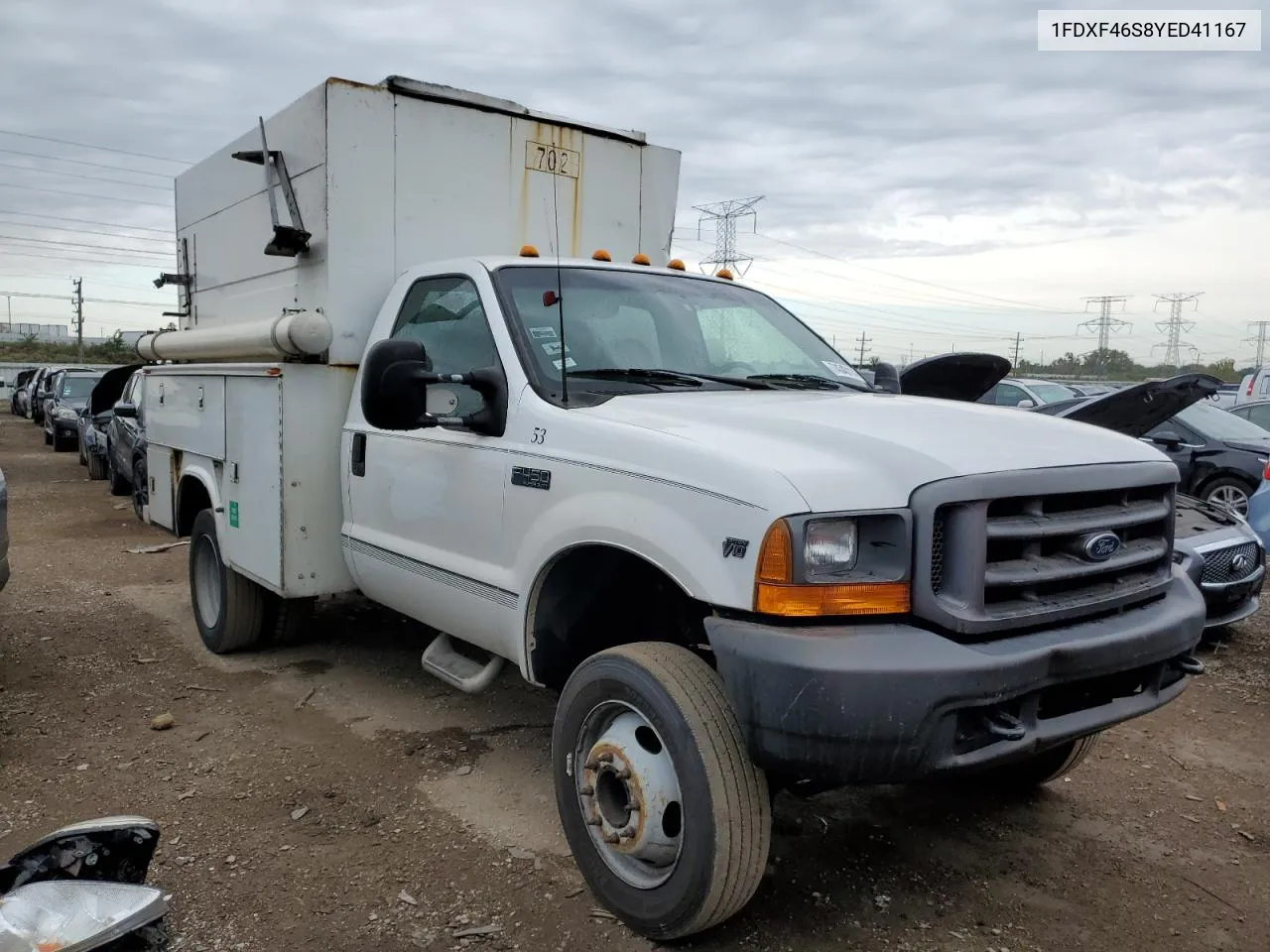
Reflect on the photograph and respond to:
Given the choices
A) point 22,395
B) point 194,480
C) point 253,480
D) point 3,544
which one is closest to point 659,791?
point 253,480

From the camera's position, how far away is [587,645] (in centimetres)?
358

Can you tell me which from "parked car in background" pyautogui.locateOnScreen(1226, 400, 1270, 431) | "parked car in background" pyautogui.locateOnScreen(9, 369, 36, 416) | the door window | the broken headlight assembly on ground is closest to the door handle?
the door window

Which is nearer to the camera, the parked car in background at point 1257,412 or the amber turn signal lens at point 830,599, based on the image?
the amber turn signal lens at point 830,599

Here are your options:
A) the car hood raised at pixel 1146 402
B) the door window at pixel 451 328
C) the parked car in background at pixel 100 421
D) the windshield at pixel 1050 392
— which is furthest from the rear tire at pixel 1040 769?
the parked car in background at pixel 100 421

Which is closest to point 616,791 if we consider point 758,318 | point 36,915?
point 36,915

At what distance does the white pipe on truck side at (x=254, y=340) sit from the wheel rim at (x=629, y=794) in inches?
94.3

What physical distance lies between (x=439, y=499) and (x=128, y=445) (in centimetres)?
864

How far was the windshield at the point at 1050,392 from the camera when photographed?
14.1 metres

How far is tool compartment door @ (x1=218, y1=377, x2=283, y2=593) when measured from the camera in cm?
470

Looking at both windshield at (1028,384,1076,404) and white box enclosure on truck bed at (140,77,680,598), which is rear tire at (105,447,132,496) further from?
windshield at (1028,384,1076,404)

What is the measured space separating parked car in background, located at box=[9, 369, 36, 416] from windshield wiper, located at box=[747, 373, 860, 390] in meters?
31.8

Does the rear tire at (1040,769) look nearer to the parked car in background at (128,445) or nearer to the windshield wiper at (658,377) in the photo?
the windshield wiper at (658,377)

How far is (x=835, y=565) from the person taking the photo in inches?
101

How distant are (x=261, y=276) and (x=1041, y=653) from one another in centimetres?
436
